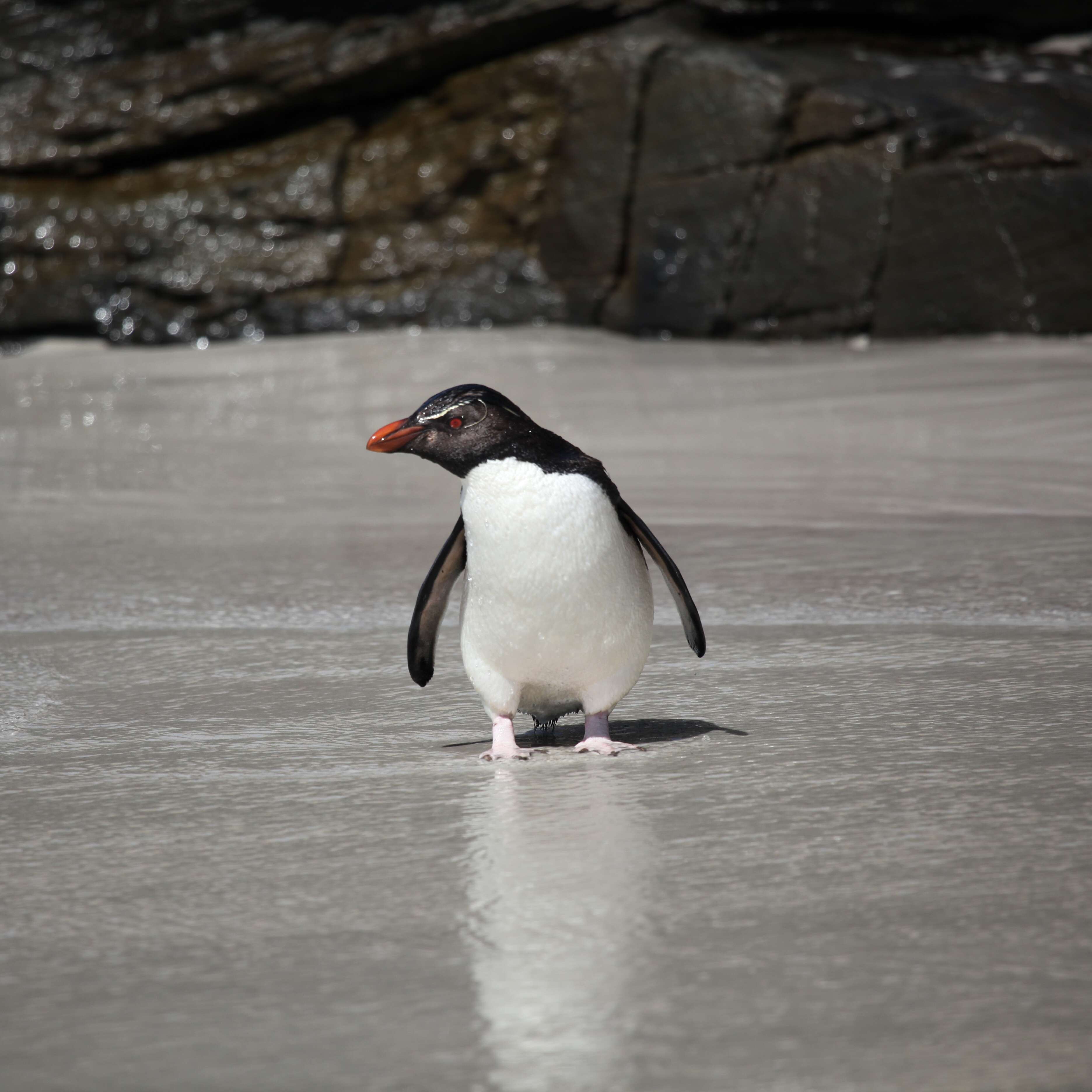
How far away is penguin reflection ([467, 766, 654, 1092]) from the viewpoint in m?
1.25

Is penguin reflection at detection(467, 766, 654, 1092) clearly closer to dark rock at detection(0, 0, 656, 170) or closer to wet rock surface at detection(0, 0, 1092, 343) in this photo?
wet rock surface at detection(0, 0, 1092, 343)

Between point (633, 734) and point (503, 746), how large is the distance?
0.84ft

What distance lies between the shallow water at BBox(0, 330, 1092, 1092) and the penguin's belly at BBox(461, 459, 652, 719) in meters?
0.12

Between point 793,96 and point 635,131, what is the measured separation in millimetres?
860

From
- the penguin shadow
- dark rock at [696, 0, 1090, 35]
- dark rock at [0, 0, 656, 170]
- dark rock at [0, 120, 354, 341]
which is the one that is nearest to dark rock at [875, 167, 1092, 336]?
dark rock at [696, 0, 1090, 35]

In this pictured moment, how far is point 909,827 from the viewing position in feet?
5.90

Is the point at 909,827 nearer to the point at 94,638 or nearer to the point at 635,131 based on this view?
the point at 94,638

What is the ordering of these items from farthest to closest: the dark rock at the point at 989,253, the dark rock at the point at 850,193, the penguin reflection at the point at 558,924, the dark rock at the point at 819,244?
1. the dark rock at the point at 819,244
2. the dark rock at the point at 850,193
3. the dark rock at the point at 989,253
4. the penguin reflection at the point at 558,924

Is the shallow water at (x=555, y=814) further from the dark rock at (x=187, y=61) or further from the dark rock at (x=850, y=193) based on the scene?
the dark rock at (x=187, y=61)

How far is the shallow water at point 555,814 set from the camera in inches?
50.8

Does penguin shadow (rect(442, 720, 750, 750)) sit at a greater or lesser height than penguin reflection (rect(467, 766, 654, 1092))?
lesser

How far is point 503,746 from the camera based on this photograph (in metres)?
2.19

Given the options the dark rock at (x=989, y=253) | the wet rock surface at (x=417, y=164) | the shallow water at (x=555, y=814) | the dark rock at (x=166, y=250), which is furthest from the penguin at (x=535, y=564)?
the dark rock at (x=166, y=250)

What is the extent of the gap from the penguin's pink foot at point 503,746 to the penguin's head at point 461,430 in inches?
13.9
